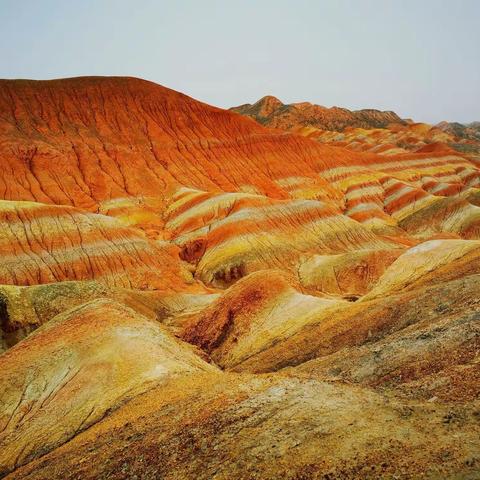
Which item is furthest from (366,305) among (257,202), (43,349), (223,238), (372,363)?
(257,202)

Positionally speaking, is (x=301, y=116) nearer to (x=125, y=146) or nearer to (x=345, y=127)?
(x=345, y=127)

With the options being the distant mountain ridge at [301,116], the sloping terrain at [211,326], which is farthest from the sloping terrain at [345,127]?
the sloping terrain at [211,326]

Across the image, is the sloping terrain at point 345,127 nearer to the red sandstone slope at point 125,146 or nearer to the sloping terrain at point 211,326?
the red sandstone slope at point 125,146

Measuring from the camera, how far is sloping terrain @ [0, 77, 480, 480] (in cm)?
926

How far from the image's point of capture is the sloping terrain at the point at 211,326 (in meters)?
9.26

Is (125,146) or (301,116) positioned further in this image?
(301,116)

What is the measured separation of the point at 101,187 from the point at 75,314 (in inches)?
2153

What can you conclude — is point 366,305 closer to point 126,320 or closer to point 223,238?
point 126,320

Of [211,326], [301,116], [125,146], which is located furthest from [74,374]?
[301,116]

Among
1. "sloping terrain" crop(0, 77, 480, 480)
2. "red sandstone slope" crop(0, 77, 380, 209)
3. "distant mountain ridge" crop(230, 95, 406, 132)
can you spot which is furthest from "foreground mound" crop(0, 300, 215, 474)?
"distant mountain ridge" crop(230, 95, 406, 132)

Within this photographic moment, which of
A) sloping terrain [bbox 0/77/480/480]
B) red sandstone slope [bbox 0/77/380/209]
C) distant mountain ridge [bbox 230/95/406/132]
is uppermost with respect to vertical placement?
distant mountain ridge [bbox 230/95/406/132]

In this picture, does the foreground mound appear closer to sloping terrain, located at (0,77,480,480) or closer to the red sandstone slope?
sloping terrain, located at (0,77,480,480)

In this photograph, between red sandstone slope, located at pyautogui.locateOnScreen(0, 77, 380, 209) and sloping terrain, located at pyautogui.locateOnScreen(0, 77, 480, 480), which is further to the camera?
red sandstone slope, located at pyautogui.locateOnScreen(0, 77, 380, 209)

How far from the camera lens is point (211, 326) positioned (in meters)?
27.0
